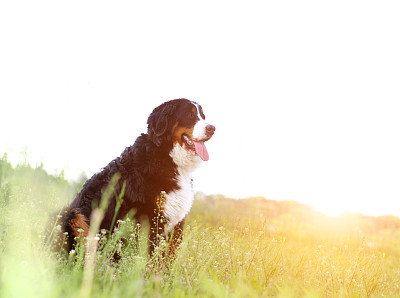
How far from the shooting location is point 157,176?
4.79 metres

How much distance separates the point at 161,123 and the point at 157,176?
675mm

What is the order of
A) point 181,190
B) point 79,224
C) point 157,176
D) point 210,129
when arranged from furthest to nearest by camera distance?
point 210,129
point 181,190
point 157,176
point 79,224

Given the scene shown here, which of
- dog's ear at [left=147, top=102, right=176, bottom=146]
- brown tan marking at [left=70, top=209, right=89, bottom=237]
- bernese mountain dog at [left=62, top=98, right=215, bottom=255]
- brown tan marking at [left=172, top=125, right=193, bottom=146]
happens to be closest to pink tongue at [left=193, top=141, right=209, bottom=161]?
bernese mountain dog at [left=62, top=98, right=215, bottom=255]

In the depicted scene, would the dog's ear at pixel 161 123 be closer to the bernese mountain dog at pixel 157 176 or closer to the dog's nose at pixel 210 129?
the bernese mountain dog at pixel 157 176

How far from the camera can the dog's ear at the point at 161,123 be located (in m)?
4.96

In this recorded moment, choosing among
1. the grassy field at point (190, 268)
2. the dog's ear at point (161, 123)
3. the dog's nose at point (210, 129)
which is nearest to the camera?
the grassy field at point (190, 268)

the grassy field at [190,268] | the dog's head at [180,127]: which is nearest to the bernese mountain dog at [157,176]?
the dog's head at [180,127]

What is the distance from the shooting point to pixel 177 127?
5.12 metres

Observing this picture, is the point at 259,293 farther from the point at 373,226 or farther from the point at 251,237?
the point at 373,226

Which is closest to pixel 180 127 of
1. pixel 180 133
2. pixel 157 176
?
pixel 180 133

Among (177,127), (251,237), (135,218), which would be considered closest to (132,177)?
(135,218)

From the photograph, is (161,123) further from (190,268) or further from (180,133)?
(190,268)

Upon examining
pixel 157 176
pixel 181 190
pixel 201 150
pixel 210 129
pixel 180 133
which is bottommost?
pixel 181 190

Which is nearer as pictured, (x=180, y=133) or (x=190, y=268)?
(x=190, y=268)
